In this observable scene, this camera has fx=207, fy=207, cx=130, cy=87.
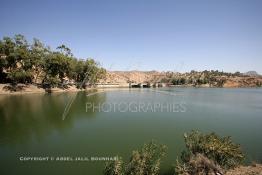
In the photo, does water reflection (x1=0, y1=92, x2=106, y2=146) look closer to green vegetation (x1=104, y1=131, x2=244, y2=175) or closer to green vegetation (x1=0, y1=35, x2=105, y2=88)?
green vegetation (x1=104, y1=131, x2=244, y2=175)

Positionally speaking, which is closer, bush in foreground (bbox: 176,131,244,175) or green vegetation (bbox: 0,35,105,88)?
bush in foreground (bbox: 176,131,244,175)

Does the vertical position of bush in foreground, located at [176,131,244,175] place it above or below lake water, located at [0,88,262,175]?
above

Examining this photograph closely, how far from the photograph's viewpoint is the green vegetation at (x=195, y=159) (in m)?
12.6

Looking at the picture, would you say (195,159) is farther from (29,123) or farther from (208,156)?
(29,123)

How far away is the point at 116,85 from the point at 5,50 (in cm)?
6780

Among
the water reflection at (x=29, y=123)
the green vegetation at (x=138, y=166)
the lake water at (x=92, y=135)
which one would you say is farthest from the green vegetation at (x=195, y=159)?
the water reflection at (x=29, y=123)

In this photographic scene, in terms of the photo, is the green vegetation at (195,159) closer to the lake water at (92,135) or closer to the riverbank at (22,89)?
the lake water at (92,135)

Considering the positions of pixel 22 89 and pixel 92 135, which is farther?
pixel 22 89

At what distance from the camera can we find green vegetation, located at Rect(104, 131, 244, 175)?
41.5ft

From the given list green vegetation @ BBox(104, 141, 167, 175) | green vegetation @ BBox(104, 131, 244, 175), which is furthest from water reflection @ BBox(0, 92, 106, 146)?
green vegetation @ BBox(104, 131, 244, 175)

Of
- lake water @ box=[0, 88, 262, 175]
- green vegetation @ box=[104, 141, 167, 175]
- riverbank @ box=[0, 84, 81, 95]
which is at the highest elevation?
Result: riverbank @ box=[0, 84, 81, 95]

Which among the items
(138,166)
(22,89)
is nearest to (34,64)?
(22,89)

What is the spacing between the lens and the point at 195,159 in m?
13.1

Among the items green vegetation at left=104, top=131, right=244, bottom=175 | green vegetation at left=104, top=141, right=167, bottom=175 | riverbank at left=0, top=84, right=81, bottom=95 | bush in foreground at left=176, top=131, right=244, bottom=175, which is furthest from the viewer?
riverbank at left=0, top=84, right=81, bottom=95
